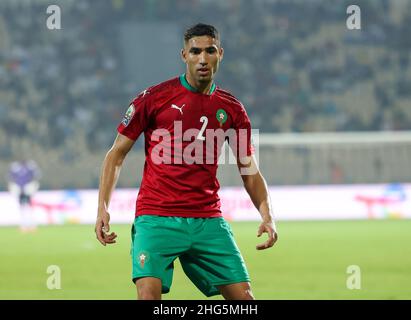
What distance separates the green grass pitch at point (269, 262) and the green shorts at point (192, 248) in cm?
377

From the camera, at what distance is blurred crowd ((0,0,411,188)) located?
25188 millimetres

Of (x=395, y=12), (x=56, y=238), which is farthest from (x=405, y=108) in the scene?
(x=56, y=238)

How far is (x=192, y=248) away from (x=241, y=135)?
82 cm

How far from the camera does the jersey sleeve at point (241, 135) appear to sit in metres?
5.73

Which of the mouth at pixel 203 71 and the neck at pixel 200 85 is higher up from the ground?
the mouth at pixel 203 71

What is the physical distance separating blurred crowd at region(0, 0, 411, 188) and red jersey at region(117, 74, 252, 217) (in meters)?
18.7

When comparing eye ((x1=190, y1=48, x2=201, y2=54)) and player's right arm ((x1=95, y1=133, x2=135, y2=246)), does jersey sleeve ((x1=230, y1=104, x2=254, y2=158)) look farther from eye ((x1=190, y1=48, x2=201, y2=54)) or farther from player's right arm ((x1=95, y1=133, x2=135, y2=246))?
player's right arm ((x1=95, y1=133, x2=135, y2=246))

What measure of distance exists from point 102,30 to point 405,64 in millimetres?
8975

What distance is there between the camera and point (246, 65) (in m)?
26.5
